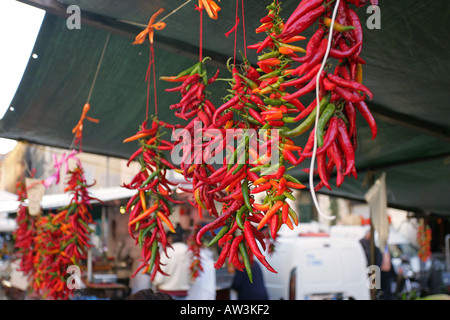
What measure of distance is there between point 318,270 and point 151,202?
385 centimetres

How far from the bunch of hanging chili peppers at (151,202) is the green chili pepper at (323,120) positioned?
1188mm

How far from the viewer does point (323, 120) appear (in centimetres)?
102

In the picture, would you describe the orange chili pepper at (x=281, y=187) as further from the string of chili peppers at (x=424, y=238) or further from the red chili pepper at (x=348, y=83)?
the string of chili peppers at (x=424, y=238)

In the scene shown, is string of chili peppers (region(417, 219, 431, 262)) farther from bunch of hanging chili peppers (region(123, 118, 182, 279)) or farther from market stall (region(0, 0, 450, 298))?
bunch of hanging chili peppers (region(123, 118, 182, 279))

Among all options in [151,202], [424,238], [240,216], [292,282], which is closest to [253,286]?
[292,282]

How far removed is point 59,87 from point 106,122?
0.65 m

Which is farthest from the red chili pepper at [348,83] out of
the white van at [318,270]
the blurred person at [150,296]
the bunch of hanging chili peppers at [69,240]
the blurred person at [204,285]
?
the white van at [318,270]

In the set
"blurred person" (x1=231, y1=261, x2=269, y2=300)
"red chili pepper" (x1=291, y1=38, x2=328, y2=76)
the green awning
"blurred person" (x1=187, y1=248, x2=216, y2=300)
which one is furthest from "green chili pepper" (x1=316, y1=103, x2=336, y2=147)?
"blurred person" (x1=187, y1=248, x2=216, y2=300)

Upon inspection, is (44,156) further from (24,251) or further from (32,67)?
(32,67)

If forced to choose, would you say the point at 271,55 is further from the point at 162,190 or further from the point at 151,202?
the point at 151,202

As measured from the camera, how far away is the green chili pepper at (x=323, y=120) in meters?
1.00

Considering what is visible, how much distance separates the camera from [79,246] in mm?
3312

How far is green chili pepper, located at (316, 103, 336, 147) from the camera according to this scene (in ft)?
3.29
